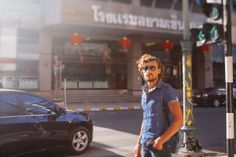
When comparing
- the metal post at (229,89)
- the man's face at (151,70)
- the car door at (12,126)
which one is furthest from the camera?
the car door at (12,126)

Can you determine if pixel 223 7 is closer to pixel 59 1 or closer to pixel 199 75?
pixel 59 1

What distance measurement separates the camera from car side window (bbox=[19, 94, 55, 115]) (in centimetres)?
809

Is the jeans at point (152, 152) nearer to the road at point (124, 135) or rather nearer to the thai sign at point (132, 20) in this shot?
the road at point (124, 135)

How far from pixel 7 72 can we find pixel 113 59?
827cm

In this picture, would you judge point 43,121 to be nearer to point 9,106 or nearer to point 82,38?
point 9,106

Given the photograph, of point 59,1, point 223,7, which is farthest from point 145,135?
point 59,1

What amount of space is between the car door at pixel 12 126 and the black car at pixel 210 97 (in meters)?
19.2

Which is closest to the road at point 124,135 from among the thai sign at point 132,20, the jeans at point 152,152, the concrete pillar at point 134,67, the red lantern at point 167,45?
the jeans at point 152,152

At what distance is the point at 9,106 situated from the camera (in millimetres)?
7770

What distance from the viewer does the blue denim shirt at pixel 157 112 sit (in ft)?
14.1

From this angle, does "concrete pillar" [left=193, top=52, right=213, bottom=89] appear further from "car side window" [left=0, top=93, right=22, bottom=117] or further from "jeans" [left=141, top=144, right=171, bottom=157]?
"jeans" [left=141, top=144, right=171, bottom=157]

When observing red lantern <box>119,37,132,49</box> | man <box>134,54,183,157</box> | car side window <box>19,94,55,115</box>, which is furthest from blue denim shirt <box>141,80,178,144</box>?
red lantern <box>119,37,132,49</box>

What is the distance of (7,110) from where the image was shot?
7.71 m

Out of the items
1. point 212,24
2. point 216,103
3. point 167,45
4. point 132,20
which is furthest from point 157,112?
point 167,45
